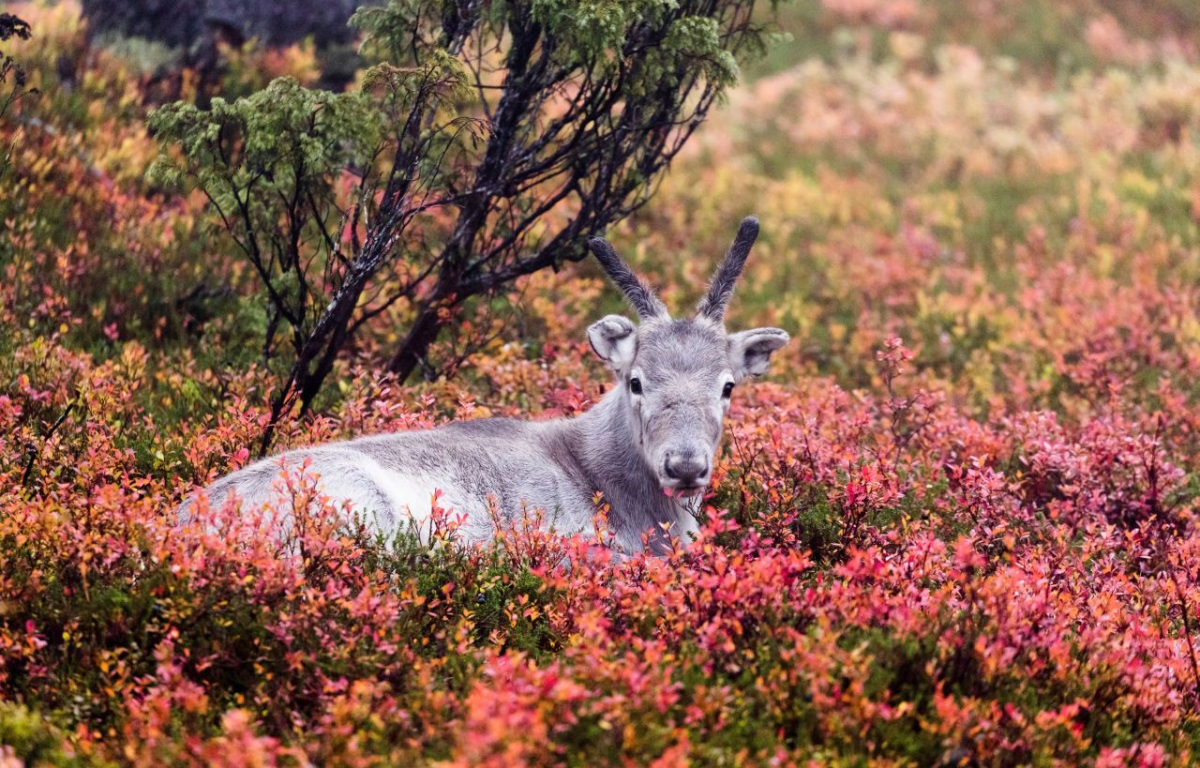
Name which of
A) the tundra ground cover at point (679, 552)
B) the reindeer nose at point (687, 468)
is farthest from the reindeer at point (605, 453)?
the tundra ground cover at point (679, 552)

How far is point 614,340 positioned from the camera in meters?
8.77

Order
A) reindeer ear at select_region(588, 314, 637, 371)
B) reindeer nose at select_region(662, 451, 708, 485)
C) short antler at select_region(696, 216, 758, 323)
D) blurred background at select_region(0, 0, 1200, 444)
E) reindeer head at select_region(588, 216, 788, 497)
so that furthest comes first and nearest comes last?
blurred background at select_region(0, 0, 1200, 444) < short antler at select_region(696, 216, 758, 323) < reindeer ear at select_region(588, 314, 637, 371) < reindeer head at select_region(588, 216, 788, 497) < reindeer nose at select_region(662, 451, 708, 485)

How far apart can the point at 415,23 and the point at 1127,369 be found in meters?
7.78

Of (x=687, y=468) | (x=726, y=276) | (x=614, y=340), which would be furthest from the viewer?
(x=726, y=276)

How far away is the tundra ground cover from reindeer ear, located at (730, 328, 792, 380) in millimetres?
558

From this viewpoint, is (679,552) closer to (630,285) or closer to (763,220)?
(630,285)

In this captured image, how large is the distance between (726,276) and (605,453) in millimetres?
1616

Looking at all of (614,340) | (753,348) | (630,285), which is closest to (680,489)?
(614,340)

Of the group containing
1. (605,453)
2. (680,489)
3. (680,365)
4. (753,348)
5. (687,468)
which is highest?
(753,348)

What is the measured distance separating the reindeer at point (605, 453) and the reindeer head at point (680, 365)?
10 mm

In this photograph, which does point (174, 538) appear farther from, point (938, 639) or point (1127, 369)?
point (1127, 369)

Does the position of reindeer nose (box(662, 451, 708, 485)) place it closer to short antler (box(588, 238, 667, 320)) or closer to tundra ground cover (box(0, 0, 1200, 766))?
tundra ground cover (box(0, 0, 1200, 766))

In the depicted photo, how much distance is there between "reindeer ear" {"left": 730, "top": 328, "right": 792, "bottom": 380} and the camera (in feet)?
28.7

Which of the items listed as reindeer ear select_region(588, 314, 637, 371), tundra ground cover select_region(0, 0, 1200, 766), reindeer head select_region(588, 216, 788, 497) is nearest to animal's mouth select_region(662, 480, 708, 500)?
reindeer head select_region(588, 216, 788, 497)
